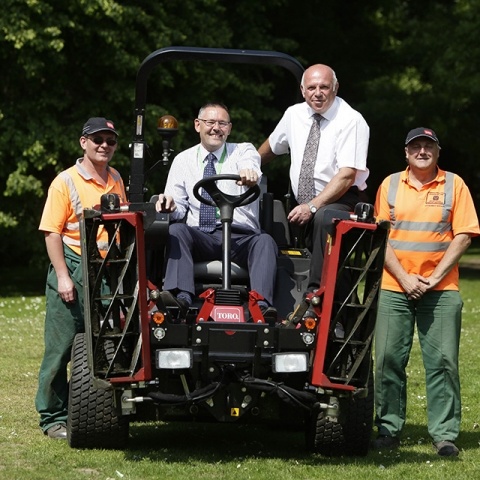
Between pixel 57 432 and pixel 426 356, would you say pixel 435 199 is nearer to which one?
pixel 426 356

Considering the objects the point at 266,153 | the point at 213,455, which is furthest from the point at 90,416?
the point at 266,153

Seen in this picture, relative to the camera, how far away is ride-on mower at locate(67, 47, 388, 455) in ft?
23.1

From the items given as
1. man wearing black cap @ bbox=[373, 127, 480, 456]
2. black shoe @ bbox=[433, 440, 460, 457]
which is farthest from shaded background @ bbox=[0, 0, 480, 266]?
black shoe @ bbox=[433, 440, 460, 457]

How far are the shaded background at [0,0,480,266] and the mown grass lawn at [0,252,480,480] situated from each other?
11.0 meters

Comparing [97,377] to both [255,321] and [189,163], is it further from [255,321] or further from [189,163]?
[189,163]

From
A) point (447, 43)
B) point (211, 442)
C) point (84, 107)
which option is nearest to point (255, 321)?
point (211, 442)

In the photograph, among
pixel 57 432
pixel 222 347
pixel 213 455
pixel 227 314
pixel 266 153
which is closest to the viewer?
pixel 222 347

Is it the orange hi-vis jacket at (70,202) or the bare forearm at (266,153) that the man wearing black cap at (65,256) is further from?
the bare forearm at (266,153)

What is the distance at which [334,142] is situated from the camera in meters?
8.47

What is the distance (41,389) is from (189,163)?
1852 mm

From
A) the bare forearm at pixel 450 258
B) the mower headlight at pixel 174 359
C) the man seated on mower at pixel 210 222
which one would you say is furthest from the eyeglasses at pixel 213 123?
the mower headlight at pixel 174 359

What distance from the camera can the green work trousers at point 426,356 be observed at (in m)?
8.05

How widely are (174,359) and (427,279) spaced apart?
188 centimetres

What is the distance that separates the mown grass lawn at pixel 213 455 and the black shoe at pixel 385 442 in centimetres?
6
